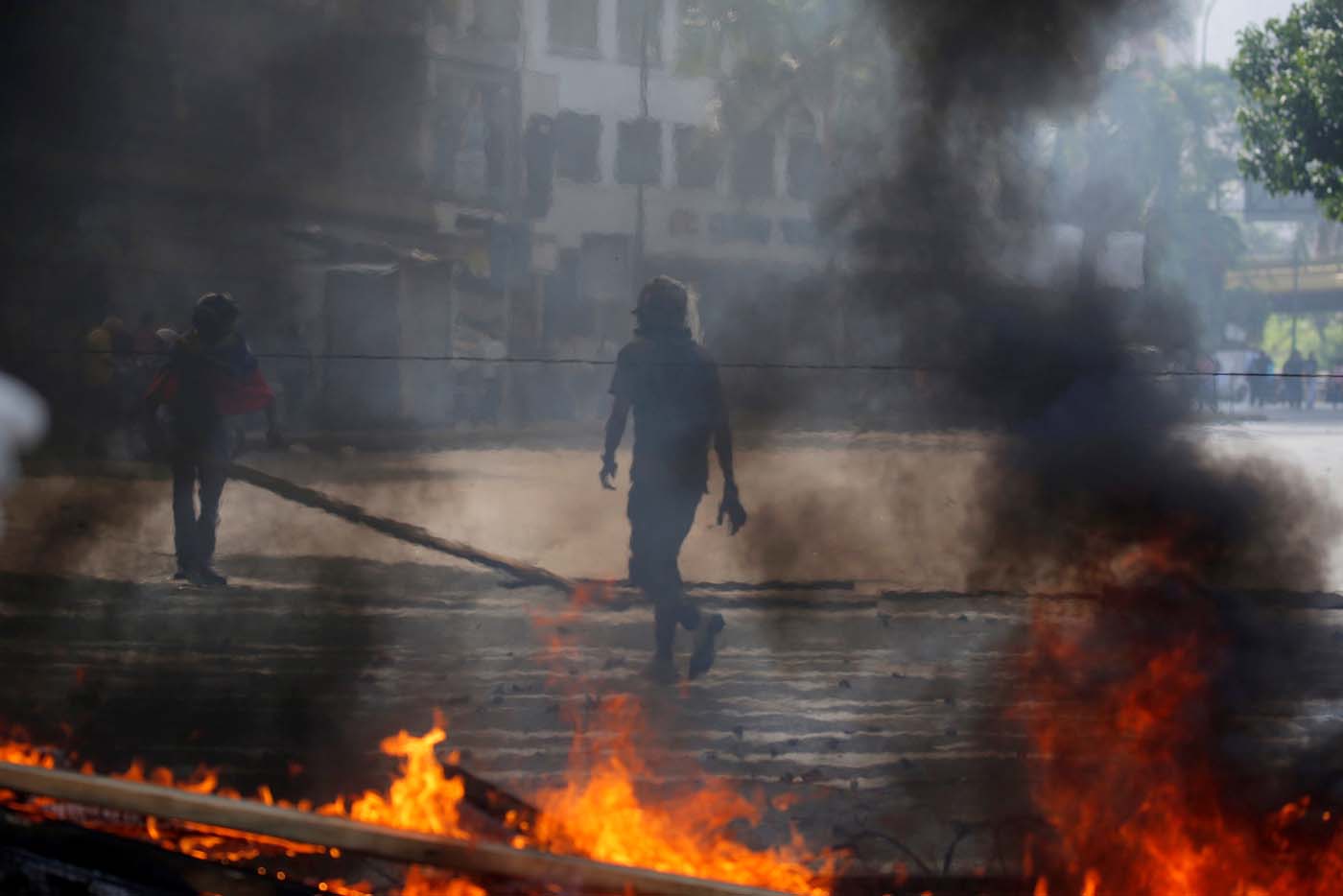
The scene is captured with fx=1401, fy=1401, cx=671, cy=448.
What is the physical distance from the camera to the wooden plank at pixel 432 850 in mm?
2857

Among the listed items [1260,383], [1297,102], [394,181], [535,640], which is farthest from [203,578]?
[1260,383]

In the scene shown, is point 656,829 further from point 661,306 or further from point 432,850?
point 661,306

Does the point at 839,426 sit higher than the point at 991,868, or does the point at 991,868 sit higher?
the point at 839,426

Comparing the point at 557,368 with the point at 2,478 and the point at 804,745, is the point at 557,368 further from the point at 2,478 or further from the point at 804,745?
the point at 804,745

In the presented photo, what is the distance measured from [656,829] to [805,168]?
4.01 meters

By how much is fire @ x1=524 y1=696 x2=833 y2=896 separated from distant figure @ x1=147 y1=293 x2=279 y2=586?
11.0ft

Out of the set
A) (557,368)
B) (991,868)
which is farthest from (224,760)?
(557,368)

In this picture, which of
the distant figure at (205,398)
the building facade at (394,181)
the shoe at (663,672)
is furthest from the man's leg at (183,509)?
the shoe at (663,672)

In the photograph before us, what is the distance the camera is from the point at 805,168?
716 centimetres

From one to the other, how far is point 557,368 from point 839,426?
10.8 ft

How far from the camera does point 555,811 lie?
14.3 feet

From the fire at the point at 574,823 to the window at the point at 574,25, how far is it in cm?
504

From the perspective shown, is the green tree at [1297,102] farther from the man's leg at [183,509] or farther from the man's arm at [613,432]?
the man's leg at [183,509]

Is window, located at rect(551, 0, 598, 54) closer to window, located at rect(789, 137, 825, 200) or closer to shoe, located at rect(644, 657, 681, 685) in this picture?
window, located at rect(789, 137, 825, 200)
